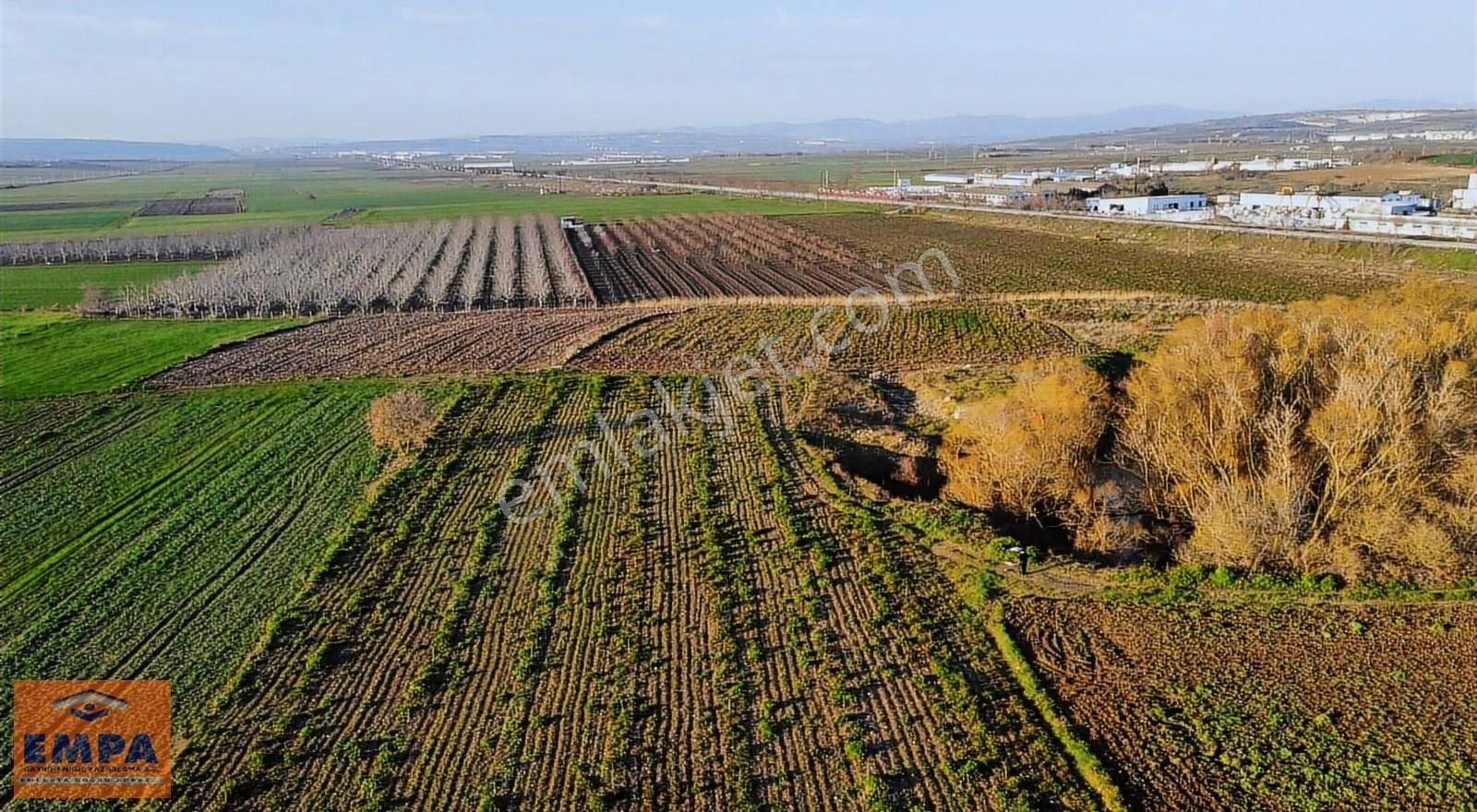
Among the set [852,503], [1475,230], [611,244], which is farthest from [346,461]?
[1475,230]

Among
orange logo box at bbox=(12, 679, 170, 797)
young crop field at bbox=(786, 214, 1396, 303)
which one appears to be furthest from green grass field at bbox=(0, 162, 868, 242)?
orange logo box at bbox=(12, 679, 170, 797)

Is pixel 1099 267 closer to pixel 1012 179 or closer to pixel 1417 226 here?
pixel 1417 226

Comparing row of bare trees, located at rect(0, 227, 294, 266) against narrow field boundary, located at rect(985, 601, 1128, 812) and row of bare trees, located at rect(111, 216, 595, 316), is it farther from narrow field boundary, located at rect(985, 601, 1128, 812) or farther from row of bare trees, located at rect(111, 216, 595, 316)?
narrow field boundary, located at rect(985, 601, 1128, 812)

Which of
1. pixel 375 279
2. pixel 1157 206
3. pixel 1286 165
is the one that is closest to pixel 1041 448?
pixel 375 279

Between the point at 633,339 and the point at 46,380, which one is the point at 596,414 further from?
the point at 46,380

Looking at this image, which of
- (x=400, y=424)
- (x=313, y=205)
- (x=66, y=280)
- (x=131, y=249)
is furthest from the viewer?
(x=313, y=205)

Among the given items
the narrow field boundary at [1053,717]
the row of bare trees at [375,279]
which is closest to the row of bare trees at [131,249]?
the row of bare trees at [375,279]

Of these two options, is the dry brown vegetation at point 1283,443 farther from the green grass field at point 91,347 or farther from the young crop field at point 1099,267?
the green grass field at point 91,347
